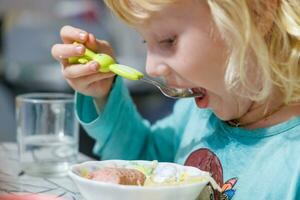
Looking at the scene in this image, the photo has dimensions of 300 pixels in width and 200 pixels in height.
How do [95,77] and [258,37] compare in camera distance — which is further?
[95,77]

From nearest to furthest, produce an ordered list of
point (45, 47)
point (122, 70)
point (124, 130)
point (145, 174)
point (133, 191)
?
point (133, 191)
point (145, 174)
point (122, 70)
point (124, 130)
point (45, 47)

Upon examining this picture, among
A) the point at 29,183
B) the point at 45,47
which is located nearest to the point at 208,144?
the point at 29,183

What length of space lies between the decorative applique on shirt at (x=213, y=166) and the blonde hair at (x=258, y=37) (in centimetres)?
11

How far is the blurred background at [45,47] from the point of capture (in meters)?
2.04

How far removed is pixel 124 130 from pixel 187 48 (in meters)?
0.30

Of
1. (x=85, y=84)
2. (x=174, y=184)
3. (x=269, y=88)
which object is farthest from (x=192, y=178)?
(x=85, y=84)

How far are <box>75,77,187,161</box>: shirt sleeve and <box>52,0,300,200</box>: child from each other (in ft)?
0.37

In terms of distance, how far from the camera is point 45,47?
2184mm

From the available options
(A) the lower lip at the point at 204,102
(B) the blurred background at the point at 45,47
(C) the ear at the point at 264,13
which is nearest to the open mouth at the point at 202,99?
(A) the lower lip at the point at 204,102

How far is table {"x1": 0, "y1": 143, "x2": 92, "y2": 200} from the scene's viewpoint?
826mm

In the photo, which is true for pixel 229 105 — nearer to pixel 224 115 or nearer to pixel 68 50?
pixel 224 115

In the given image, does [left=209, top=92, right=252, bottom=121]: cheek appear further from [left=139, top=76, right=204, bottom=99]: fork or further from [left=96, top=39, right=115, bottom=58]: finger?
[left=96, top=39, right=115, bottom=58]: finger

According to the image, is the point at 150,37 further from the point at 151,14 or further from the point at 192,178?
the point at 192,178

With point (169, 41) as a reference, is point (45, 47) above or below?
below
